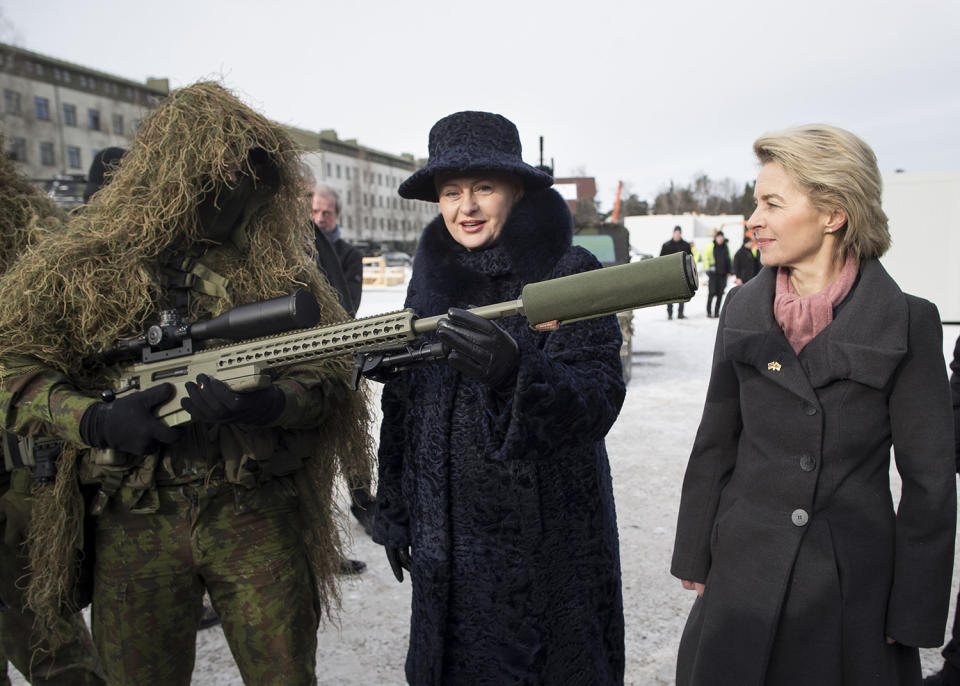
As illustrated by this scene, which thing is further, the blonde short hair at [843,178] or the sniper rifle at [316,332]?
the blonde short hair at [843,178]

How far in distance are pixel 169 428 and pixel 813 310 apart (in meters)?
1.79

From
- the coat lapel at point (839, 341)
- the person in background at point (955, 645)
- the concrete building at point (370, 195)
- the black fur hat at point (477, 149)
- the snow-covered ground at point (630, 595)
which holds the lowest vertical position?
the snow-covered ground at point (630, 595)

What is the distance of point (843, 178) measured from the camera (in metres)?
1.62

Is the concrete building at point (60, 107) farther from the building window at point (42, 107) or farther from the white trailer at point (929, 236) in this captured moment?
the white trailer at point (929, 236)

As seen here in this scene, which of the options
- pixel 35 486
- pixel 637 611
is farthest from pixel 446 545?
pixel 637 611

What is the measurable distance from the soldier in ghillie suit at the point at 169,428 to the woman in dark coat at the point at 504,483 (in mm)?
438

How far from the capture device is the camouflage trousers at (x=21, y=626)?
2271 millimetres

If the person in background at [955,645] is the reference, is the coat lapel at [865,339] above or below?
above

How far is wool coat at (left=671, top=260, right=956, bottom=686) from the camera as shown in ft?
5.17

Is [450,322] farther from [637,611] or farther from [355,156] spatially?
[355,156]

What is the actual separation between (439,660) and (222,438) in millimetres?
935

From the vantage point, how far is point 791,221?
1693 mm

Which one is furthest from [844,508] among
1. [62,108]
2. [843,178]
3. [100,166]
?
[62,108]

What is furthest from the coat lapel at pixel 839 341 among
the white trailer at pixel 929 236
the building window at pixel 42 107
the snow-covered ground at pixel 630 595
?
the building window at pixel 42 107
